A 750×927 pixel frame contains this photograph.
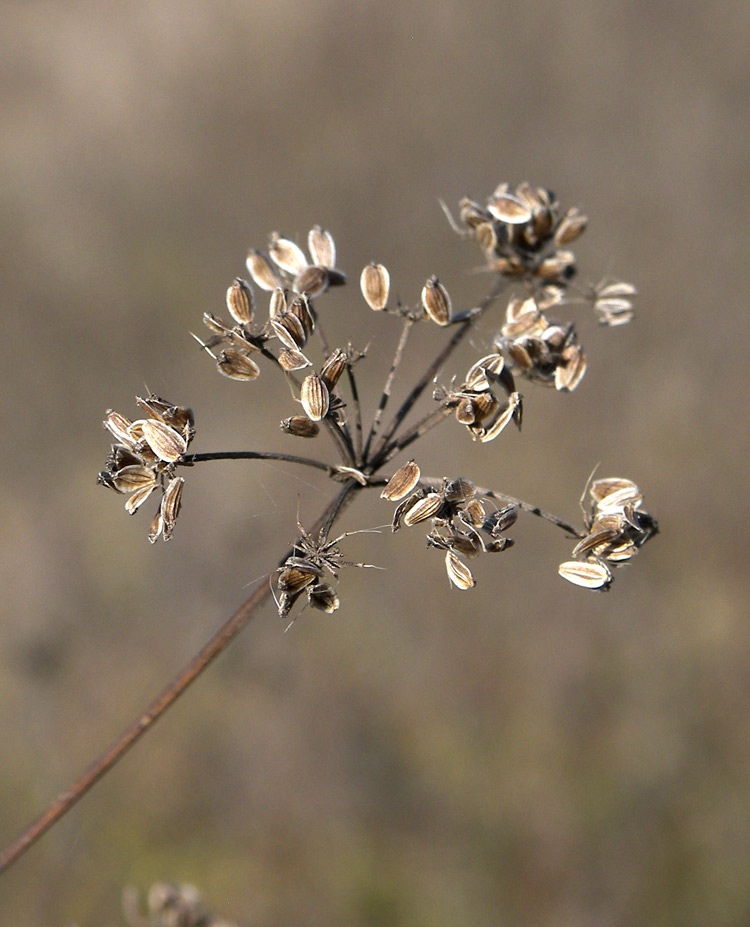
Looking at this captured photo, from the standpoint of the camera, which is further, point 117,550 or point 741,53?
point 741,53

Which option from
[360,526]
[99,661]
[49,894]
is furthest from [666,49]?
[49,894]

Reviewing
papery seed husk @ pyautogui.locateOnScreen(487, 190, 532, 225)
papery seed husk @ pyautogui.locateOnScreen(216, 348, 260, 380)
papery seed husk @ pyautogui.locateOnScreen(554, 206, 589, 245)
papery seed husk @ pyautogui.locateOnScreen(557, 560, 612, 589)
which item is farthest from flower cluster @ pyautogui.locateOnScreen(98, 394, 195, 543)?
papery seed husk @ pyautogui.locateOnScreen(554, 206, 589, 245)

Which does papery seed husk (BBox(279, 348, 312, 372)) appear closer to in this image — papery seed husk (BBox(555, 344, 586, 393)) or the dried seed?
the dried seed

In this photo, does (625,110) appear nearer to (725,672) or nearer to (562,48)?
(562,48)

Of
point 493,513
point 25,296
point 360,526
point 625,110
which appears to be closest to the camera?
point 493,513

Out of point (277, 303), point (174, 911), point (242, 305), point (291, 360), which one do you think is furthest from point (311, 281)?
point (174, 911)

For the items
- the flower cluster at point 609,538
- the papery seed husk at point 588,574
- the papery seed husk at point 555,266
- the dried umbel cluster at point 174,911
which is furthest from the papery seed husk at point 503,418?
the dried umbel cluster at point 174,911
